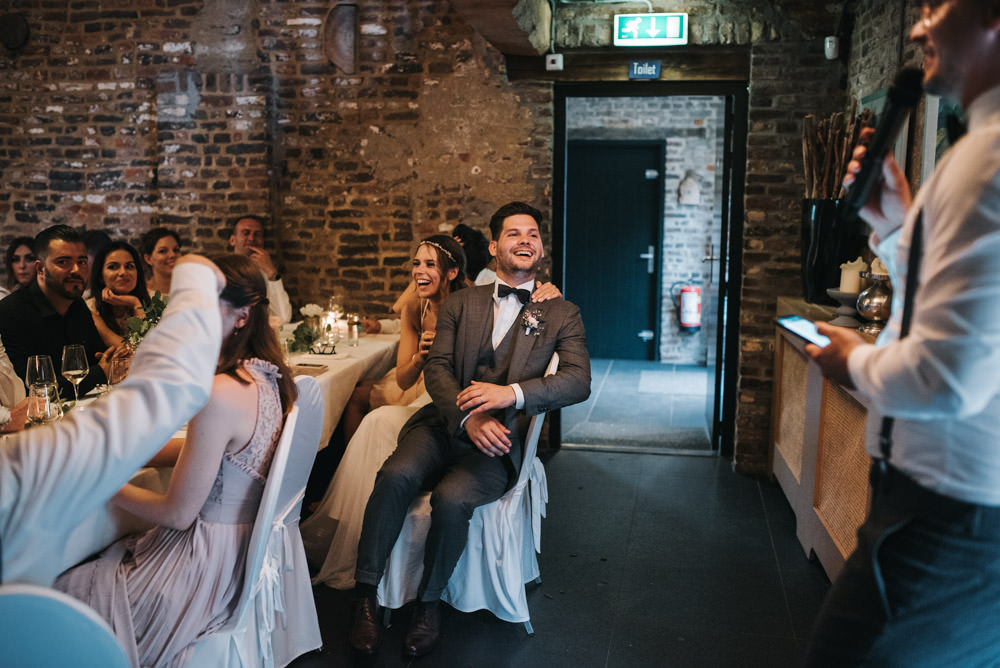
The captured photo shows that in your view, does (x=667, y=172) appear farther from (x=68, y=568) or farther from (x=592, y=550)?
(x=68, y=568)

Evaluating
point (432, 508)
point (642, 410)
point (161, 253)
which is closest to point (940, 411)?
point (432, 508)

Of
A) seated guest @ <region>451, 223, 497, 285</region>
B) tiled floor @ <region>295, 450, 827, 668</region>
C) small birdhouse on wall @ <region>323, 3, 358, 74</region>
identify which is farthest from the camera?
small birdhouse on wall @ <region>323, 3, 358, 74</region>

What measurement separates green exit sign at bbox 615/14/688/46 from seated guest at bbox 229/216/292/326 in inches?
104

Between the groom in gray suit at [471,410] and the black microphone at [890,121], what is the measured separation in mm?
1659

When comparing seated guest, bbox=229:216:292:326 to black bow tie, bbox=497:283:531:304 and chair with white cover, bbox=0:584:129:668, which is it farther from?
chair with white cover, bbox=0:584:129:668

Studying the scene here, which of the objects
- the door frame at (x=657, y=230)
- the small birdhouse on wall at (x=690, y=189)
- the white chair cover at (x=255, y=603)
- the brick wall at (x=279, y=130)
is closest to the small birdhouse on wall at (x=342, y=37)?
the brick wall at (x=279, y=130)

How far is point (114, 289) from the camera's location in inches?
154

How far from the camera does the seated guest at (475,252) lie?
471 centimetres

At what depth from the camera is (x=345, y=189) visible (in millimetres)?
5348

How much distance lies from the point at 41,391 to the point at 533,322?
1.71 metres

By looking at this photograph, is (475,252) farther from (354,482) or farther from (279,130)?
(354,482)

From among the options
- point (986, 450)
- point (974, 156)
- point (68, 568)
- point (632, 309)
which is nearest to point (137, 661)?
point (68, 568)

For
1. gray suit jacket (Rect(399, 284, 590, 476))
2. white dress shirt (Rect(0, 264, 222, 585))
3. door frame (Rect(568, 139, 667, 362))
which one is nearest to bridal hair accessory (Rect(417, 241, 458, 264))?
gray suit jacket (Rect(399, 284, 590, 476))

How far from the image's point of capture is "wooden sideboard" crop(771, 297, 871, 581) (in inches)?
113
